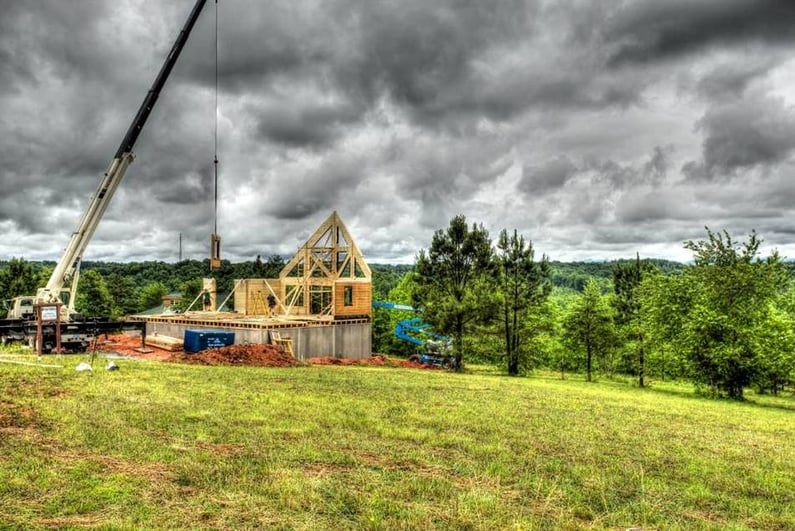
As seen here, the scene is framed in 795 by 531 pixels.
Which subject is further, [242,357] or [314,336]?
[314,336]

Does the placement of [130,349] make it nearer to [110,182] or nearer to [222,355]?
[222,355]

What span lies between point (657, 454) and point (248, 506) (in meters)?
7.50

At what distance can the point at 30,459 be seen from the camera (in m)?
6.94

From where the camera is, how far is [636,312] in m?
37.3

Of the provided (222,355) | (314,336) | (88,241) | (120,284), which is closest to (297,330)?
(314,336)

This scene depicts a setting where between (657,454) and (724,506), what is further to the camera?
(657,454)

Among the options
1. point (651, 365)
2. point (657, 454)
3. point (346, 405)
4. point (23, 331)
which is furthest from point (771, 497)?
point (651, 365)

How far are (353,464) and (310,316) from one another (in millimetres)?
28058

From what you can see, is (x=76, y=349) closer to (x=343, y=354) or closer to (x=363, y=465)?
(x=343, y=354)

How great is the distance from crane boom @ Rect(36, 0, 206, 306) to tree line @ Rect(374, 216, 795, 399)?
19.0 m

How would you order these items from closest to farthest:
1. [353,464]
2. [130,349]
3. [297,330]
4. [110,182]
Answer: [353,464], [110,182], [130,349], [297,330]

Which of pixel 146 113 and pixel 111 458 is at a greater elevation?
pixel 146 113

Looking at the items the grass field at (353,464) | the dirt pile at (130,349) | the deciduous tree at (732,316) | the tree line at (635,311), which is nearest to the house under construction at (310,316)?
the dirt pile at (130,349)

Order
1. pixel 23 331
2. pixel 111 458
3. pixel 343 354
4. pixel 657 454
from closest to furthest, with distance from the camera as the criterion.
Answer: pixel 111 458 → pixel 657 454 → pixel 23 331 → pixel 343 354
